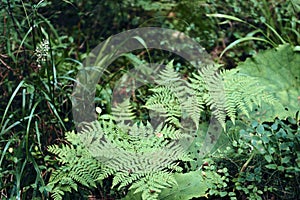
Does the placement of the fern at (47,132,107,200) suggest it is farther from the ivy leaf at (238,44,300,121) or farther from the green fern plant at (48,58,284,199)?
the ivy leaf at (238,44,300,121)

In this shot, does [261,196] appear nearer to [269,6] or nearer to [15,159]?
[15,159]

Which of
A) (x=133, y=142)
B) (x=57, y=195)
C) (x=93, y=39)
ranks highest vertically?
(x=93, y=39)

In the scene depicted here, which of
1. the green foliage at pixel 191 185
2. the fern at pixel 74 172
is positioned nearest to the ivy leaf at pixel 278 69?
the green foliage at pixel 191 185

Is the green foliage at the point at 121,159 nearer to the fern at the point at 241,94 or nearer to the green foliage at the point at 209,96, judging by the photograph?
the green foliage at the point at 209,96

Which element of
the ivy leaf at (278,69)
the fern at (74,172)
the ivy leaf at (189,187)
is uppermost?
the ivy leaf at (278,69)

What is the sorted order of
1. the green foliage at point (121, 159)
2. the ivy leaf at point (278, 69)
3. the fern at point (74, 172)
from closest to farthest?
1. the green foliage at point (121, 159)
2. the fern at point (74, 172)
3. the ivy leaf at point (278, 69)

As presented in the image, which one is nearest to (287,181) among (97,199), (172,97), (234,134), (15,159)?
(234,134)

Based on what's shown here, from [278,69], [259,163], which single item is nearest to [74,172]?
[259,163]

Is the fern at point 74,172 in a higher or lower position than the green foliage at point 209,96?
lower

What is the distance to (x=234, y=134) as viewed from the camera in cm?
248

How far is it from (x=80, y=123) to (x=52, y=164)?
0.29m

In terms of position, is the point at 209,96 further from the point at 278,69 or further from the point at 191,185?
the point at 278,69

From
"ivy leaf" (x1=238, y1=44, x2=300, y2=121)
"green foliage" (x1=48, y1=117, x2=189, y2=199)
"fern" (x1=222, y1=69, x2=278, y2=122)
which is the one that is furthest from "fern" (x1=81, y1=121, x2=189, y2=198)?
"ivy leaf" (x1=238, y1=44, x2=300, y2=121)

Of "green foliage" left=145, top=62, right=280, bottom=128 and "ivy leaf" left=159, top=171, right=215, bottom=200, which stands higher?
"green foliage" left=145, top=62, right=280, bottom=128
